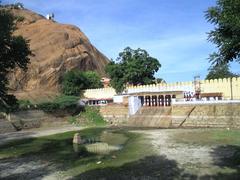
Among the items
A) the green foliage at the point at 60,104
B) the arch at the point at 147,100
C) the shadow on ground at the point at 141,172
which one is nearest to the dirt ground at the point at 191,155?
the shadow on ground at the point at 141,172

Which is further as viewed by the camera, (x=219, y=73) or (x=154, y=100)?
(x=219, y=73)

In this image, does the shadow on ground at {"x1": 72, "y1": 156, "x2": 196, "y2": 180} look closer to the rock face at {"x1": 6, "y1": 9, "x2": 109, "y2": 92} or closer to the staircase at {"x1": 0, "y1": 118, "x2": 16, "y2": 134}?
the staircase at {"x1": 0, "y1": 118, "x2": 16, "y2": 134}

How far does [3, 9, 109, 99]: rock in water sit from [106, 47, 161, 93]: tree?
17670 mm

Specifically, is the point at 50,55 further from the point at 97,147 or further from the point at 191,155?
the point at 191,155

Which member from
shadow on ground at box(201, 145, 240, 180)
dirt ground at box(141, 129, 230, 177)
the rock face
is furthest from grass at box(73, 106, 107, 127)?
shadow on ground at box(201, 145, 240, 180)

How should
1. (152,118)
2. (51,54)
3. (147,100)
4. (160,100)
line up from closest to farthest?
(152,118) → (160,100) → (147,100) → (51,54)

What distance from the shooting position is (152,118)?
51.3m

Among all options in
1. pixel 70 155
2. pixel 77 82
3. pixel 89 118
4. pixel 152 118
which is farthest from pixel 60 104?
pixel 70 155

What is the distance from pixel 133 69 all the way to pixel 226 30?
53.5m

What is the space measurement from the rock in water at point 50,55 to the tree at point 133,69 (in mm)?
17670

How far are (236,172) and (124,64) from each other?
5155 cm

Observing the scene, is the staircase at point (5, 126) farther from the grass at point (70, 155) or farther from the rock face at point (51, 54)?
the rock face at point (51, 54)

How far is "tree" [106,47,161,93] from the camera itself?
66.9m

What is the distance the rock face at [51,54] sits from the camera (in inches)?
3287
